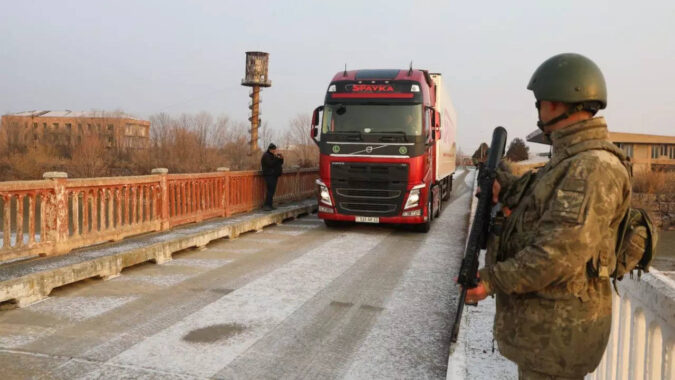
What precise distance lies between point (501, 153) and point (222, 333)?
11.5ft

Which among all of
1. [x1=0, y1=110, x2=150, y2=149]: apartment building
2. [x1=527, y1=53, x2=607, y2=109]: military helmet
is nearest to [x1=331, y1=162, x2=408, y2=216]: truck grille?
[x1=527, y1=53, x2=607, y2=109]: military helmet

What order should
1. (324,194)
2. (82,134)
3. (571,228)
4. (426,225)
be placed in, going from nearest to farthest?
(571,228)
(324,194)
(426,225)
(82,134)

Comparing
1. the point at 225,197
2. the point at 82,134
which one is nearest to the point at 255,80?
the point at 82,134

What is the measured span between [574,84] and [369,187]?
30.9 ft

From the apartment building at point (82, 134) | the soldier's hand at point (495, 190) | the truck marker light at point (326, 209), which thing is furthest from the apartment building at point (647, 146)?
the soldier's hand at point (495, 190)

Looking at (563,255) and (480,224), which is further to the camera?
(480,224)

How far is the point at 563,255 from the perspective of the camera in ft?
6.87

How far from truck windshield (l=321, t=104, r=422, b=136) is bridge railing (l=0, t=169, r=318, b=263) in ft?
9.98

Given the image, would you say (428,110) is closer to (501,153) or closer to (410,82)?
(410,82)

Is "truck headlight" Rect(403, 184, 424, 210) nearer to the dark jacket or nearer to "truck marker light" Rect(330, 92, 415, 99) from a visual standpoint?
"truck marker light" Rect(330, 92, 415, 99)

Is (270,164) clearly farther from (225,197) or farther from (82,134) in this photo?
(82,134)

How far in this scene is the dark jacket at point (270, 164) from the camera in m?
14.6

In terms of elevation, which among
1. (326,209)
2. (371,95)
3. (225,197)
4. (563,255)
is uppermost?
(371,95)

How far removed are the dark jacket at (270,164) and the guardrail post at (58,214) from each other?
720cm
